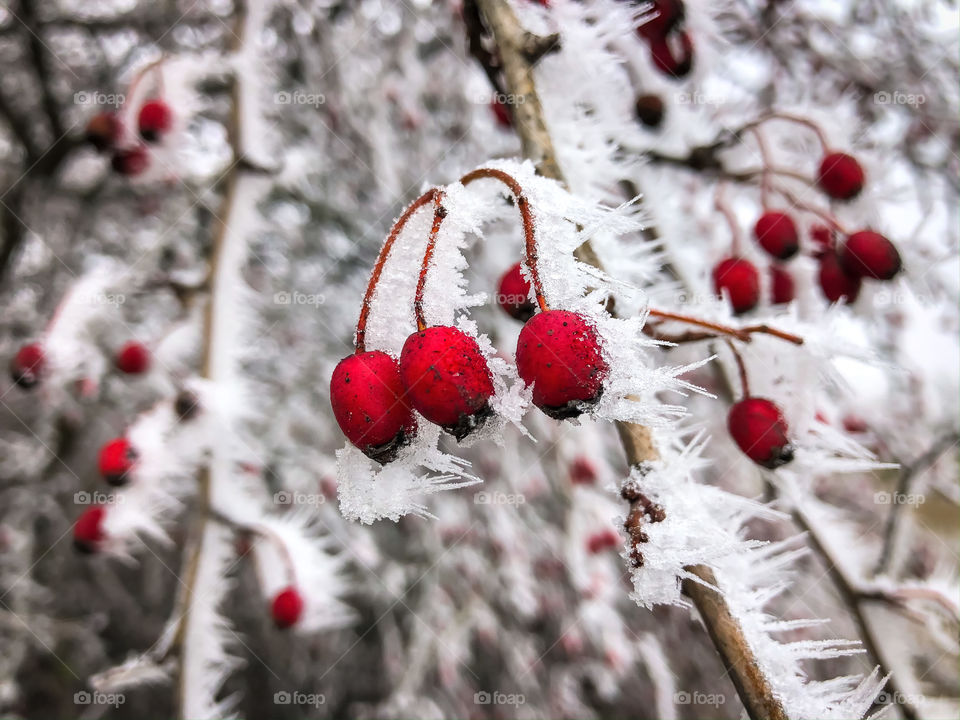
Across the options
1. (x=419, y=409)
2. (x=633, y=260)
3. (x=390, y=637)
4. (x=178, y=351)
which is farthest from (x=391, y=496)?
(x=390, y=637)

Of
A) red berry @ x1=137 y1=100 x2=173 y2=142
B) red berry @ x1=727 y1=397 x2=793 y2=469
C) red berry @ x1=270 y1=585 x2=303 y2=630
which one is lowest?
red berry @ x1=270 y1=585 x2=303 y2=630

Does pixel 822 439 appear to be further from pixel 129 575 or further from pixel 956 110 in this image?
pixel 129 575

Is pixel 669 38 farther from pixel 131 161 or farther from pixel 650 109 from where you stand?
pixel 131 161

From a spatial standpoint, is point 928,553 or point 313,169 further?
point 928,553

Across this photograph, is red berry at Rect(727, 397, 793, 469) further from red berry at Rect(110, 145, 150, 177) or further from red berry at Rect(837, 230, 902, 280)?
red berry at Rect(110, 145, 150, 177)

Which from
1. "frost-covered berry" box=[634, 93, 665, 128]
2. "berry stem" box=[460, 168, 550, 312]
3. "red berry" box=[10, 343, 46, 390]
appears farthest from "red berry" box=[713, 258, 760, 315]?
"red berry" box=[10, 343, 46, 390]

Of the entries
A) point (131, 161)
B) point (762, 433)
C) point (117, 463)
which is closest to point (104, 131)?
point (131, 161)
